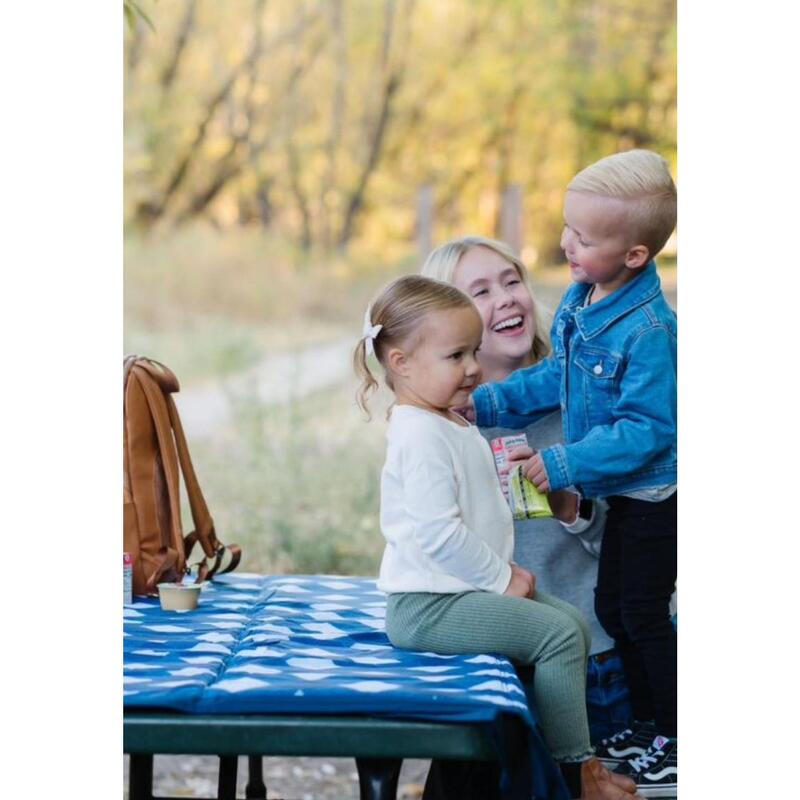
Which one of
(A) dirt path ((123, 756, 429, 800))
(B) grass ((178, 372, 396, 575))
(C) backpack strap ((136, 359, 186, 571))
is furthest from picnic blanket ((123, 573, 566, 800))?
(B) grass ((178, 372, 396, 575))

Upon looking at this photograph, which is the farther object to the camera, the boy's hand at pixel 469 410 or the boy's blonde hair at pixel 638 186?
the boy's hand at pixel 469 410

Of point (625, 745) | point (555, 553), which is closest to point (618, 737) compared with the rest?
point (625, 745)

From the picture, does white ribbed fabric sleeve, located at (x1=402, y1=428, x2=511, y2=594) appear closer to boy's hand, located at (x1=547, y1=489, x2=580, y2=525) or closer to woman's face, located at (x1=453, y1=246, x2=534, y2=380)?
boy's hand, located at (x1=547, y1=489, x2=580, y2=525)

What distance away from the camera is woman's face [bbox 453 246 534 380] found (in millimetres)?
3258

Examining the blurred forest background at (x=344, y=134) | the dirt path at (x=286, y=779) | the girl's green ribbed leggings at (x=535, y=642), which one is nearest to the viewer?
the girl's green ribbed leggings at (x=535, y=642)

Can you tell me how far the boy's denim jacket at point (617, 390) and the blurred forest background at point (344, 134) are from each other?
7.23 metres

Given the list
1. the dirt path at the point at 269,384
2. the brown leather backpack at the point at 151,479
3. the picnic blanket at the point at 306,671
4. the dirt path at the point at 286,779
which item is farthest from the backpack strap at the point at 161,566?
the dirt path at the point at 269,384

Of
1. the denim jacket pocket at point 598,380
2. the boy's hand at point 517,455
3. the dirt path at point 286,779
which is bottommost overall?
the dirt path at point 286,779

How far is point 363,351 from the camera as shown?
2.54 metres

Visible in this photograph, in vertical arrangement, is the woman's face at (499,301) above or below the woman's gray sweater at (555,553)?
Result: above

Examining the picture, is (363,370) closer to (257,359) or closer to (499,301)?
(499,301)

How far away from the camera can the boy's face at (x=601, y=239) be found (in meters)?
2.74

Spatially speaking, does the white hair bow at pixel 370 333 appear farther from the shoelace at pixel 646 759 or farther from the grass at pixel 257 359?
the grass at pixel 257 359
